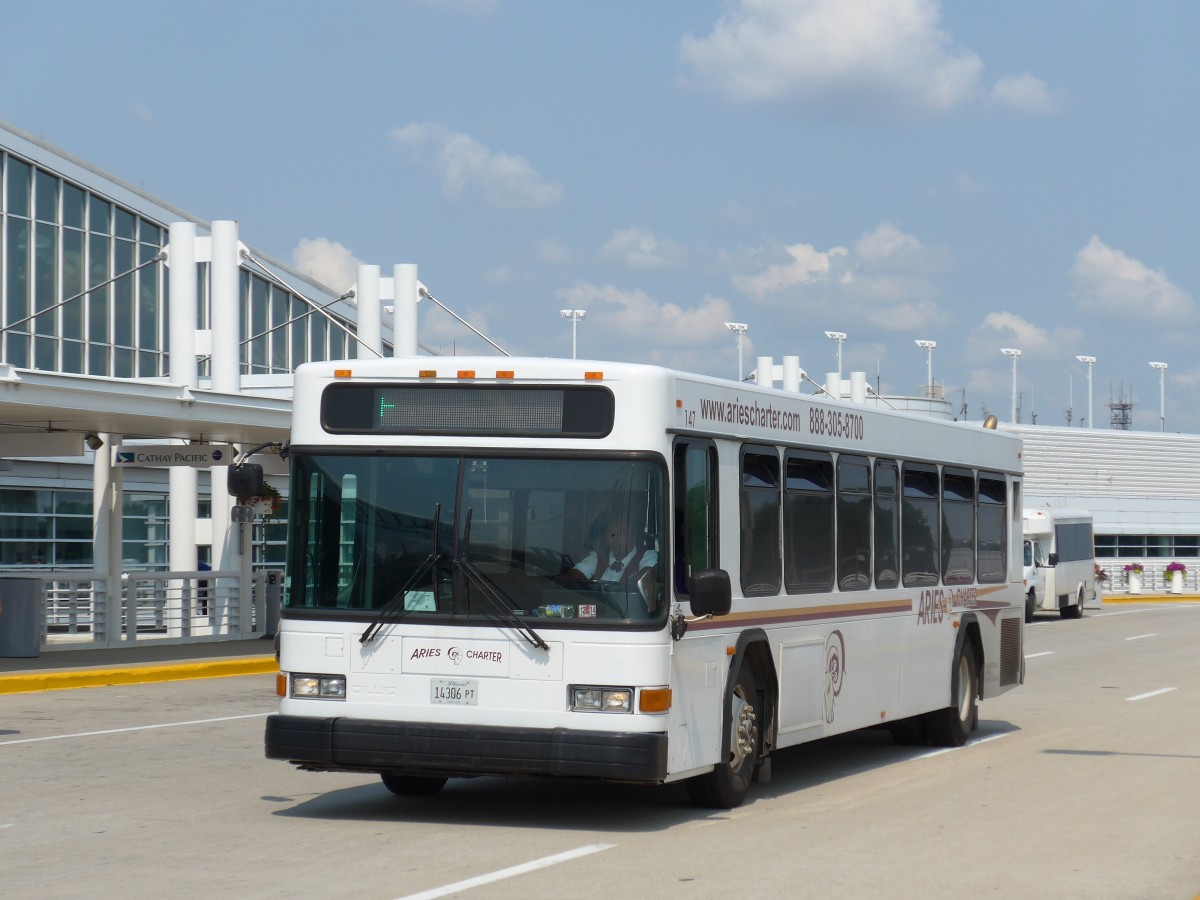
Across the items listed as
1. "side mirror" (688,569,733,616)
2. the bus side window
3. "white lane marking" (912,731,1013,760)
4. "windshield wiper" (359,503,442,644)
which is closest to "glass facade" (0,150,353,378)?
"white lane marking" (912,731,1013,760)

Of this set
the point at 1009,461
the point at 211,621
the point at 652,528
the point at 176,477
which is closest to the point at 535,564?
the point at 652,528

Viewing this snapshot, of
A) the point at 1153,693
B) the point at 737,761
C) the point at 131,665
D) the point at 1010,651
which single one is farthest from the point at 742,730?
the point at 131,665

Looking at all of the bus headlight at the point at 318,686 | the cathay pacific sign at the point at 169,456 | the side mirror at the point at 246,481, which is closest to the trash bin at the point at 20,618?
the cathay pacific sign at the point at 169,456

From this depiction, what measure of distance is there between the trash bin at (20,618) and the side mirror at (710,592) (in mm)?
16205

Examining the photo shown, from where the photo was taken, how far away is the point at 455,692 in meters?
9.70

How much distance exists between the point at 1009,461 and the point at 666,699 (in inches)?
304

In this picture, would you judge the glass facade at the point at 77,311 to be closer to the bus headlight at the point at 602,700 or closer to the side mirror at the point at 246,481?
the side mirror at the point at 246,481

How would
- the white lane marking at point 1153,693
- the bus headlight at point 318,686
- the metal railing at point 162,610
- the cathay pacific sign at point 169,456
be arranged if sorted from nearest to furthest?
the bus headlight at point 318,686 < the white lane marking at point 1153,693 < the metal railing at point 162,610 < the cathay pacific sign at point 169,456

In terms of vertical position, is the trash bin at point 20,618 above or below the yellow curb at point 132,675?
above

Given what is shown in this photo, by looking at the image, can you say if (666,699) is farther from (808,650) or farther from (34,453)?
(34,453)

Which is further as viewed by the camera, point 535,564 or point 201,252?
point 201,252

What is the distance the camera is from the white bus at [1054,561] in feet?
136

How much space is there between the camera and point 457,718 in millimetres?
9680

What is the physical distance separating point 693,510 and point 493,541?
3.86 feet
